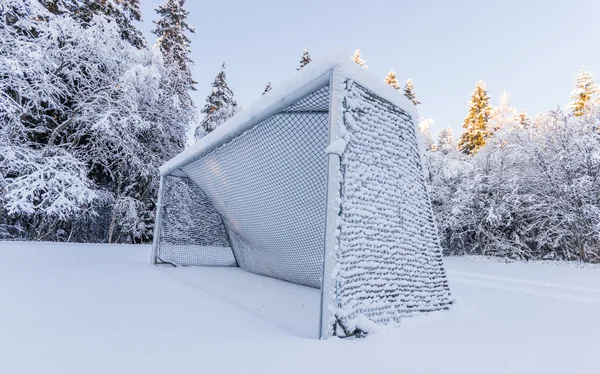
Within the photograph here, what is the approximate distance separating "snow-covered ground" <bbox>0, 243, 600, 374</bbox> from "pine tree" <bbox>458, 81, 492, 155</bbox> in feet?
53.1

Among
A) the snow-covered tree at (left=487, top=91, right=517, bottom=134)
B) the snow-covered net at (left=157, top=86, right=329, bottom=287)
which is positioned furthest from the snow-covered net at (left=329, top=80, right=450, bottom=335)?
the snow-covered tree at (left=487, top=91, right=517, bottom=134)

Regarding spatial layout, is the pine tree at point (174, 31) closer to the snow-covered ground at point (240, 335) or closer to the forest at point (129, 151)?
the forest at point (129, 151)

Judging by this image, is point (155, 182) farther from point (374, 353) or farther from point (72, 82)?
point (374, 353)

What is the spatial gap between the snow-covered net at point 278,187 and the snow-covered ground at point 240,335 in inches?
21.0

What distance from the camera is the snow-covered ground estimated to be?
39.8 inches

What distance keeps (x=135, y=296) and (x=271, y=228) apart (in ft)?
4.08

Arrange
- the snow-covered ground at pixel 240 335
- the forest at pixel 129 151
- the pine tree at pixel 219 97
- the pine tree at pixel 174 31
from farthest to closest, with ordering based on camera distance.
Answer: the pine tree at pixel 219 97
the pine tree at pixel 174 31
the forest at pixel 129 151
the snow-covered ground at pixel 240 335

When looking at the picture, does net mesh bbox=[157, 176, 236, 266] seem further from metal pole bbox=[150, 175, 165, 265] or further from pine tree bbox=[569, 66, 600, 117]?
pine tree bbox=[569, 66, 600, 117]

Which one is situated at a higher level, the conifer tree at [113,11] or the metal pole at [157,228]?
the conifer tree at [113,11]

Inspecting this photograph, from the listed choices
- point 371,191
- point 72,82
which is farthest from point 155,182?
point 371,191

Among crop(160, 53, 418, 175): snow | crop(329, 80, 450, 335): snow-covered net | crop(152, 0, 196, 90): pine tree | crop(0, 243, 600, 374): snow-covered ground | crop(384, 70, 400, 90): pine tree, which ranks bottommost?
crop(0, 243, 600, 374): snow-covered ground

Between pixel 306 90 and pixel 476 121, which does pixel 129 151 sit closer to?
pixel 306 90

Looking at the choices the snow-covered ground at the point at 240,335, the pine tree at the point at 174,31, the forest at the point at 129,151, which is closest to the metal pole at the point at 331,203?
the snow-covered ground at the point at 240,335

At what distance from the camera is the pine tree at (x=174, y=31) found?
36.6ft
